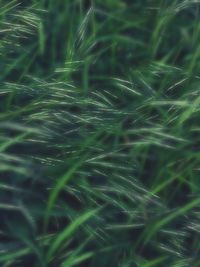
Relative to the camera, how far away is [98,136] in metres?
2.36

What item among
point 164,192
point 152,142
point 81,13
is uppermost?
point 81,13

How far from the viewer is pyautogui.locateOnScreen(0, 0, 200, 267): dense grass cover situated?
2178 millimetres

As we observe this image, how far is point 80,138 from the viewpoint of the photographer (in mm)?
2371

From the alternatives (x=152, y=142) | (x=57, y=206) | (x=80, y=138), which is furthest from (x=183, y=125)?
(x=57, y=206)

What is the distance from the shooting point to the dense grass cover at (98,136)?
2178 mm

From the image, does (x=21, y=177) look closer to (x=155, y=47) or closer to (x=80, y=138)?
(x=80, y=138)

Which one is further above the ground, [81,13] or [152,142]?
[81,13]

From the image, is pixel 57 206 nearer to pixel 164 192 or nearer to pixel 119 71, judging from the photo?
pixel 164 192

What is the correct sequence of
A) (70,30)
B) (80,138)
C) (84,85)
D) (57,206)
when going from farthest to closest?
(70,30) < (84,85) < (80,138) < (57,206)

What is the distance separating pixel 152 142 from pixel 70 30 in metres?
0.66

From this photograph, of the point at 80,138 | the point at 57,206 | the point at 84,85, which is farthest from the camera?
the point at 84,85

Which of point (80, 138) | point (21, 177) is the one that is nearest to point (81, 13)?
point (80, 138)

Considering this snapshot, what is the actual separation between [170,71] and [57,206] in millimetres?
686

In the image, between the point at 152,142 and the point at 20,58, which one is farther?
the point at 20,58
